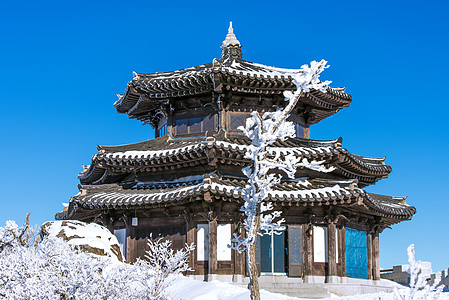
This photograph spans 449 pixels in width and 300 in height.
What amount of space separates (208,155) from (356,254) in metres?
7.89

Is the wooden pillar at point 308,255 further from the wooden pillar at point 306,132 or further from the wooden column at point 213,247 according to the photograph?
the wooden pillar at point 306,132

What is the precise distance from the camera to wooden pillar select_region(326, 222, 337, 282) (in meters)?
20.0

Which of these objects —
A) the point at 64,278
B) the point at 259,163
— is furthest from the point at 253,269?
the point at 64,278

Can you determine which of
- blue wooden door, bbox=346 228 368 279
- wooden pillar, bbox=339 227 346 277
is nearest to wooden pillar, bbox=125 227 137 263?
wooden pillar, bbox=339 227 346 277

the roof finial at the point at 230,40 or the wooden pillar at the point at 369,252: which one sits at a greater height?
the roof finial at the point at 230,40

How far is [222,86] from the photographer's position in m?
21.0

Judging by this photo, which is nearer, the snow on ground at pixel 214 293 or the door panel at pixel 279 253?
the snow on ground at pixel 214 293

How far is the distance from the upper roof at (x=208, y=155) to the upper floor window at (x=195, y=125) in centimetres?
47

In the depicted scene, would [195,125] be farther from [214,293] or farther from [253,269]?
[253,269]

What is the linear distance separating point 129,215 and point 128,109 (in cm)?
585

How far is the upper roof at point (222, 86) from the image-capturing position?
68.4ft

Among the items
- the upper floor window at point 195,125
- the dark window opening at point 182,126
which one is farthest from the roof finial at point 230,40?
the dark window opening at point 182,126

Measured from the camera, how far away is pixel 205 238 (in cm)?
2025

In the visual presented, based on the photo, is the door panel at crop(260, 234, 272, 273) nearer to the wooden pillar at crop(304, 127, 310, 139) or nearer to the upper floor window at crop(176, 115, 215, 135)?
the upper floor window at crop(176, 115, 215, 135)
